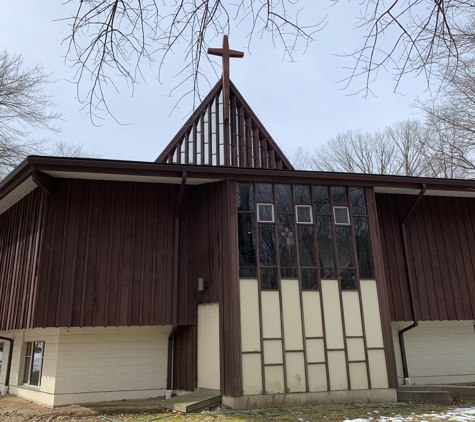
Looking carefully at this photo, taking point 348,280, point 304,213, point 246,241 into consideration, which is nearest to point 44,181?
point 246,241

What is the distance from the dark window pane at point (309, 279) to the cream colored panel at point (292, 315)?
0.56ft

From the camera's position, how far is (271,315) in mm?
8023

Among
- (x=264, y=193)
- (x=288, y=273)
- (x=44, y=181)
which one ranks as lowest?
(x=288, y=273)

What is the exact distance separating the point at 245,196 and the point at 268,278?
1684 mm

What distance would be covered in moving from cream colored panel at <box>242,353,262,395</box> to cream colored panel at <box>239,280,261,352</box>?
0.44 ft

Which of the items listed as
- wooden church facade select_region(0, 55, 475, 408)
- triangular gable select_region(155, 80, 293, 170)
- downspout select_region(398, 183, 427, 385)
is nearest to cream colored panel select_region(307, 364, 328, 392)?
wooden church facade select_region(0, 55, 475, 408)

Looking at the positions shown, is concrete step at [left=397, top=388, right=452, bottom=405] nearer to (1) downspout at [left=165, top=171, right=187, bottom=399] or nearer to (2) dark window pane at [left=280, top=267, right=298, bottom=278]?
(2) dark window pane at [left=280, top=267, right=298, bottom=278]

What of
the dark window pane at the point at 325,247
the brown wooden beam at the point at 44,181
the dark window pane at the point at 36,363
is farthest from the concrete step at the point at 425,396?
the brown wooden beam at the point at 44,181

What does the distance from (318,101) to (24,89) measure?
14984 mm

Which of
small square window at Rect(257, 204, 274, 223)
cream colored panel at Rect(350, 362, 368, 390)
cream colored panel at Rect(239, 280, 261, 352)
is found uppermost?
small square window at Rect(257, 204, 274, 223)

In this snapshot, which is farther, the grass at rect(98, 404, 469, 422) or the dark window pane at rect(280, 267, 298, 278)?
the dark window pane at rect(280, 267, 298, 278)

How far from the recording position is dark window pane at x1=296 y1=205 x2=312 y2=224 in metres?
8.71

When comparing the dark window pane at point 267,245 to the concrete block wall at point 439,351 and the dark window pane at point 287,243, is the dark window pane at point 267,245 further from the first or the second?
the concrete block wall at point 439,351

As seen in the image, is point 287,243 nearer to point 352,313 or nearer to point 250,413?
point 352,313
